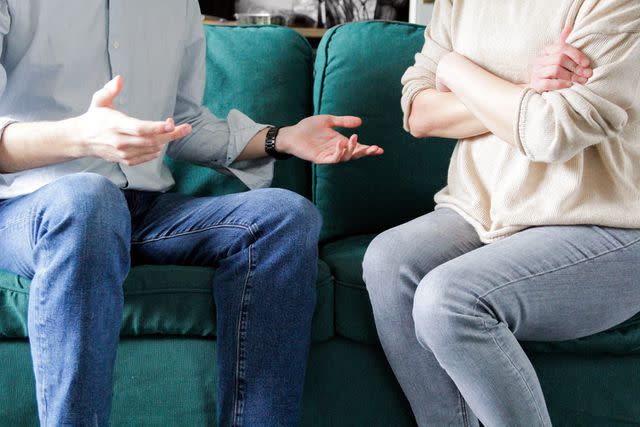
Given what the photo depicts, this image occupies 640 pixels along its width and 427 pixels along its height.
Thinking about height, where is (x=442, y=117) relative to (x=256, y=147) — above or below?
above

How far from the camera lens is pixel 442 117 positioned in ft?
5.07

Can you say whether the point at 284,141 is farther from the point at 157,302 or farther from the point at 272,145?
the point at 157,302

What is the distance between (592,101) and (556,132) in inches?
3.0

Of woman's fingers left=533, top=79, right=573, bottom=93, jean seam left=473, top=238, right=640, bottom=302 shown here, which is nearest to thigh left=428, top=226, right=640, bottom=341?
A: jean seam left=473, top=238, right=640, bottom=302

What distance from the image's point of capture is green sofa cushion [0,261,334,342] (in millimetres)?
1479

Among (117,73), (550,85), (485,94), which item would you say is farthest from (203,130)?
(550,85)

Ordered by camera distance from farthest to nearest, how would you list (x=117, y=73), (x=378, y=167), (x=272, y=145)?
(x=378, y=167) < (x=272, y=145) < (x=117, y=73)

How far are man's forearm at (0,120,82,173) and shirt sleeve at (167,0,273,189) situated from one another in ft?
1.26

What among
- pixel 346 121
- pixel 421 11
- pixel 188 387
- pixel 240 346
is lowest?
pixel 421 11

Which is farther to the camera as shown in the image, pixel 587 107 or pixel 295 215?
pixel 295 215

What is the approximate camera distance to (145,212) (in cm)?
161

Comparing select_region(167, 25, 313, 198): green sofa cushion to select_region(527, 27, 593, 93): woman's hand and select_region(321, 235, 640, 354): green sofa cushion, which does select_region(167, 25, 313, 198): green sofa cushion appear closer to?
select_region(321, 235, 640, 354): green sofa cushion

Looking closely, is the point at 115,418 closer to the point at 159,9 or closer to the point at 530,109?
the point at 159,9

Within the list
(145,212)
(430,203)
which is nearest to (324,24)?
(430,203)
